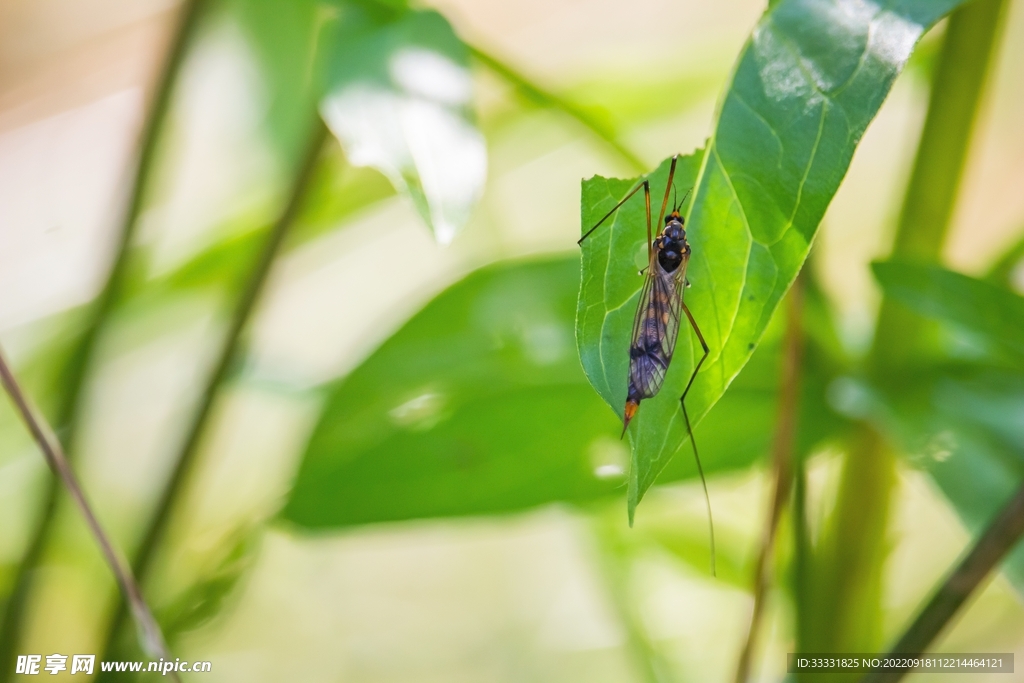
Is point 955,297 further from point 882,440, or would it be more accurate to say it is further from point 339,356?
point 339,356

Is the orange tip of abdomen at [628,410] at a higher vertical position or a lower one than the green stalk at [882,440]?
higher

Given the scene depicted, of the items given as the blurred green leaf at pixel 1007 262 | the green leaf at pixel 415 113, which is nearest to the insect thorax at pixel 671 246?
the green leaf at pixel 415 113

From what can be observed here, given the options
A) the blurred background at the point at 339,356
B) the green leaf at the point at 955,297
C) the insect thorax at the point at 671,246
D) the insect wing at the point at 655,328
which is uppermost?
the insect wing at the point at 655,328

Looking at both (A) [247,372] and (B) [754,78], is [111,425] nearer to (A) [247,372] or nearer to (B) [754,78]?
(A) [247,372]

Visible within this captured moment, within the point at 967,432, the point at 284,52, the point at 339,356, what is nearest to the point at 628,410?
the point at 967,432

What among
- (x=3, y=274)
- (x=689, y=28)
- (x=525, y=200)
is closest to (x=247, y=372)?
(x=3, y=274)

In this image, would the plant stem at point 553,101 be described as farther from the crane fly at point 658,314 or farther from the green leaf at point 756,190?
the green leaf at point 756,190
